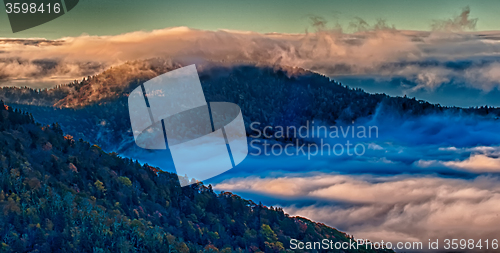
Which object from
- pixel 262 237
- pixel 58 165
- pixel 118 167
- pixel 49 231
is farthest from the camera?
pixel 262 237

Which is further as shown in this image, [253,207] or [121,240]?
[253,207]

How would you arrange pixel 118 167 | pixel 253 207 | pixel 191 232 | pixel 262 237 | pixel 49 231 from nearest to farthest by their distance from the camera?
pixel 49 231 < pixel 191 232 < pixel 118 167 < pixel 262 237 < pixel 253 207

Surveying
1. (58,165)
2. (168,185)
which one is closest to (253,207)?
(168,185)

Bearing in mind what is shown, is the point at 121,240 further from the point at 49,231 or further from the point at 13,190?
the point at 13,190

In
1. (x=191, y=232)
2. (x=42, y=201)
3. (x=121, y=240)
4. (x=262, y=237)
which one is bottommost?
(x=262, y=237)

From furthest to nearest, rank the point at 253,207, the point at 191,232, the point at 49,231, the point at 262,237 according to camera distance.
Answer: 1. the point at 253,207
2. the point at 262,237
3. the point at 191,232
4. the point at 49,231

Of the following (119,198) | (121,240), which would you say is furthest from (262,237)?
(121,240)

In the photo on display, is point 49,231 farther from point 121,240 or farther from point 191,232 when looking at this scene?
point 191,232

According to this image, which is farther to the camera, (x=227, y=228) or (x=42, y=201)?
(x=227, y=228)

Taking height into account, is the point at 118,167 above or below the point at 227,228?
above
